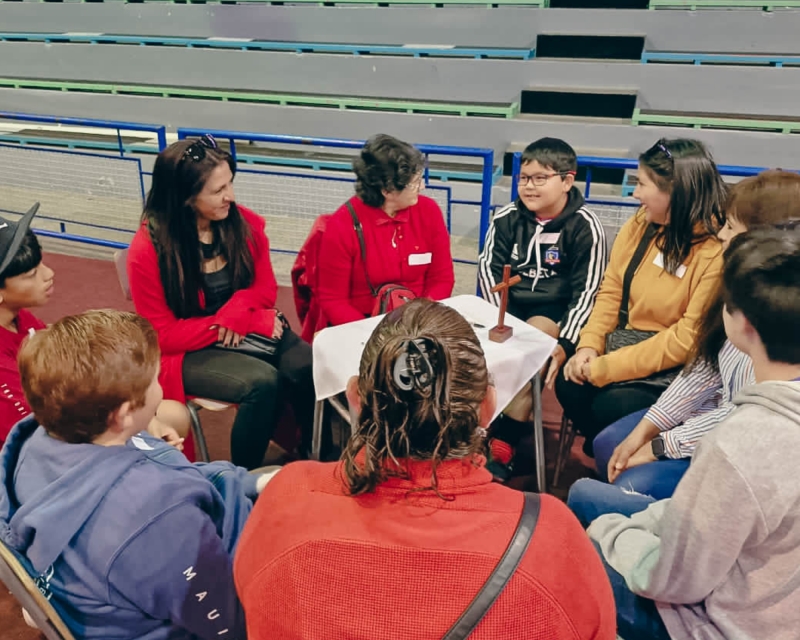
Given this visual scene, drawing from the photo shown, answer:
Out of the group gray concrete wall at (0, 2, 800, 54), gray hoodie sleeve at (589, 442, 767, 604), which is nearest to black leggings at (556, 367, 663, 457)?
gray hoodie sleeve at (589, 442, 767, 604)

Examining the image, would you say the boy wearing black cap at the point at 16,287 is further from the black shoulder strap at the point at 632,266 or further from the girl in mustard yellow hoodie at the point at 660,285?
the black shoulder strap at the point at 632,266

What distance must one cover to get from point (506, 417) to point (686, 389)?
0.75 meters

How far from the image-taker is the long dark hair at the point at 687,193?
2094 millimetres

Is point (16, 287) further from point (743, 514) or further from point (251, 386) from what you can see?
point (743, 514)

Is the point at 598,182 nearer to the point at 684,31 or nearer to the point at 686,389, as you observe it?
the point at 684,31

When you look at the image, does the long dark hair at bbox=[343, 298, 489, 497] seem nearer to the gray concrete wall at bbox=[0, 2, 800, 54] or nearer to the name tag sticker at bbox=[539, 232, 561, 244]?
the name tag sticker at bbox=[539, 232, 561, 244]

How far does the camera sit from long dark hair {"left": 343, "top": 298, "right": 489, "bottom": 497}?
0.87 metres

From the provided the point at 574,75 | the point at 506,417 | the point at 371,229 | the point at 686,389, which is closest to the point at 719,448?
the point at 686,389

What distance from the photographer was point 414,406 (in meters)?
0.89

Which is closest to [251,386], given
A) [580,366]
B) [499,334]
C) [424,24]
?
[499,334]

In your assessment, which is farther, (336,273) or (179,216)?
(336,273)

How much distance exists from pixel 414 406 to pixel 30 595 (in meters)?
0.72

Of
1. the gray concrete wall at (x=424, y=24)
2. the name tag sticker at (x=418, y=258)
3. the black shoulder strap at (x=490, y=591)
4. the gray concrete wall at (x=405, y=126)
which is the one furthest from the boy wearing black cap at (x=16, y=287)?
the gray concrete wall at (x=424, y=24)

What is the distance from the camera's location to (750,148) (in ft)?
16.7
